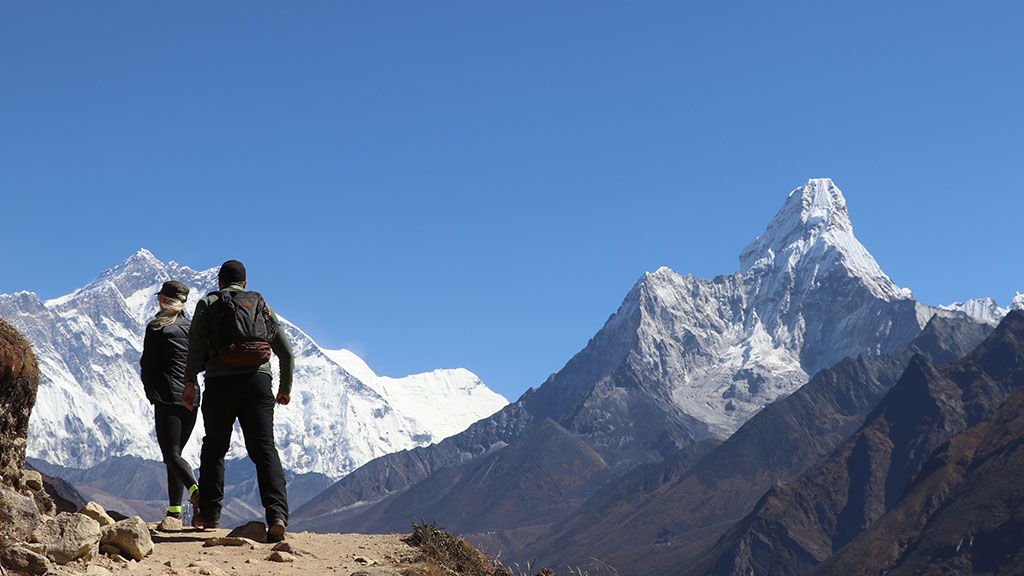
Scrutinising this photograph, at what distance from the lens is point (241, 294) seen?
46.6ft

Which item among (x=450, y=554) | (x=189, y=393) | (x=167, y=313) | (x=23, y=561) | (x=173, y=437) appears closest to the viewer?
(x=23, y=561)

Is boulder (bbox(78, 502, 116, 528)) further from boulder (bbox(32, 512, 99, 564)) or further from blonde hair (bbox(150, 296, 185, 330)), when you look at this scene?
blonde hair (bbox(150, 296, 185, 330))

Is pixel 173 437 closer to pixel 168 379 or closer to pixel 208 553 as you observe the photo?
pixel 168 379

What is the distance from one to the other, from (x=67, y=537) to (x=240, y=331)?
3182 mm

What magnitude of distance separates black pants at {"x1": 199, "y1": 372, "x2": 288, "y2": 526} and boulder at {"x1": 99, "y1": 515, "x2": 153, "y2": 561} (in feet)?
4.76

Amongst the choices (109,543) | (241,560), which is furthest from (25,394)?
(241,560)

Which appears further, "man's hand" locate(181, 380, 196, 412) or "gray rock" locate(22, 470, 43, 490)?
A: "gray rock" locate(22, 470, 43, 490)

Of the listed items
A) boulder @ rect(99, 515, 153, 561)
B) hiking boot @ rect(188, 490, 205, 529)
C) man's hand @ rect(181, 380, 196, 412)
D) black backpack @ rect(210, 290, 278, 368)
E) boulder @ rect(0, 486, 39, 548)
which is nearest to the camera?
boulder @ rect(0, 486, 39, 548)

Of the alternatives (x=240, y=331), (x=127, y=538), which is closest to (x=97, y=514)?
(x=127, y=538)

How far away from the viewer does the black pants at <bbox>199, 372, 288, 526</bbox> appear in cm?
1416

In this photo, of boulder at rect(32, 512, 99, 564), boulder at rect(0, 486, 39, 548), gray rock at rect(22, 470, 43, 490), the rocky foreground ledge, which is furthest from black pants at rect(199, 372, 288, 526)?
boulder at rect(0, 486, 39, 548)

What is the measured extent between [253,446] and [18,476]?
2.69m

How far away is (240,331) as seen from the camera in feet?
45.5

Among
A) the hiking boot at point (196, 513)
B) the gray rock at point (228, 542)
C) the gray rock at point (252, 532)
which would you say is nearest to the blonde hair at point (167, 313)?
the hiking boot at point (196, 513)
